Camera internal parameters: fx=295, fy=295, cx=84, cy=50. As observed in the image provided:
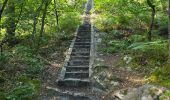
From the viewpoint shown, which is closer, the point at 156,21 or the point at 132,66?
the point at 132,66

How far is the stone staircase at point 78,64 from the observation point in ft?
34.9

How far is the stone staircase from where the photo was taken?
10641 mm

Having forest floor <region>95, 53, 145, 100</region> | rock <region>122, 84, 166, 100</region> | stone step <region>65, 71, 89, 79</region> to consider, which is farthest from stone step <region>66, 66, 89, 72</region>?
rock <region>122, 84, 166, 100</region>

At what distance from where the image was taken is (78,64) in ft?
42.1

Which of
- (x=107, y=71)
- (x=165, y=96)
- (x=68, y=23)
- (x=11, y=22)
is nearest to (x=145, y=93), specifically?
(x=165, y=96)

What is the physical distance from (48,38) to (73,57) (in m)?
3.72

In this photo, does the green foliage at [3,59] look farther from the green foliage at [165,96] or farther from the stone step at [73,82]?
the green foliage at [165,96]

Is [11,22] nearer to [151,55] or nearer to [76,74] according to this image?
[76,74]

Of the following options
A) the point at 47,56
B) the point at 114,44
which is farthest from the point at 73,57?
the point at 114,44

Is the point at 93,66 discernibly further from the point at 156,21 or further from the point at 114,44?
the point at 156,21

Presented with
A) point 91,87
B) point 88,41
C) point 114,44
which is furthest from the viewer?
point 88,41

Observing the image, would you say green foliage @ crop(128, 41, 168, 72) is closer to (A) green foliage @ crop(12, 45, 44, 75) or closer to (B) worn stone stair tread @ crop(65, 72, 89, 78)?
(B) worn stone stair tread @ crop(65, 72, 89, 78)

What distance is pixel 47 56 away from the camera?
13.8 meters

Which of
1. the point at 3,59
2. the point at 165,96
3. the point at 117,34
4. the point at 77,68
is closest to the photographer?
the point at 165,96
